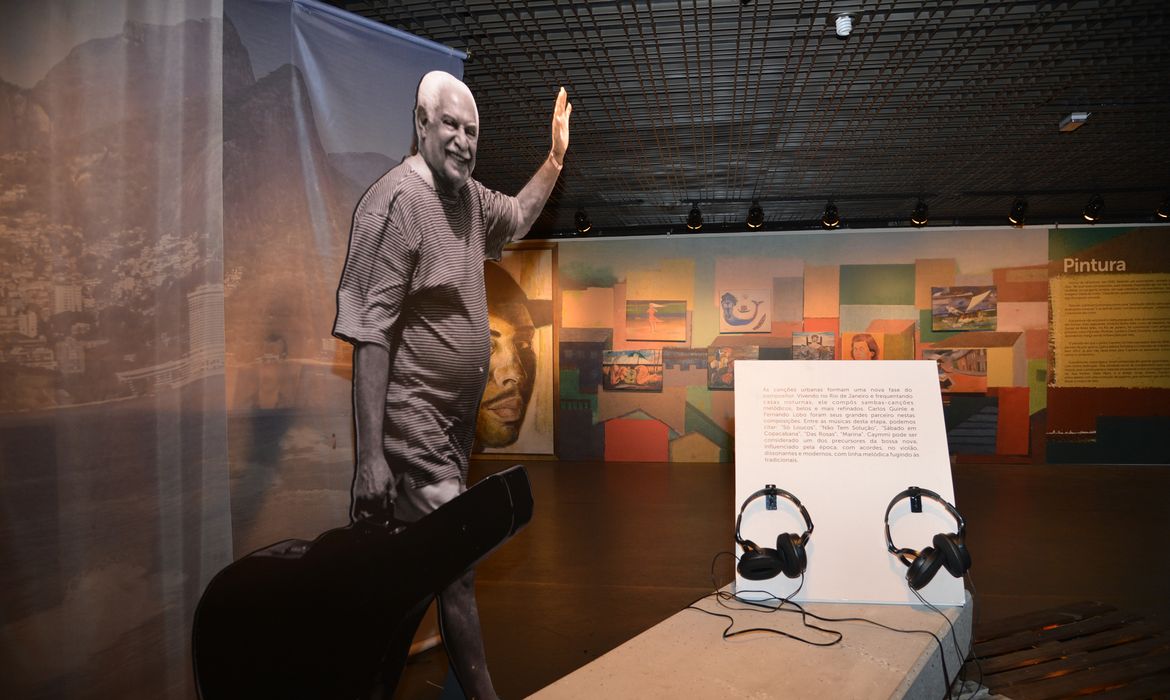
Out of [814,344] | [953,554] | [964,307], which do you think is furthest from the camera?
[814,344]

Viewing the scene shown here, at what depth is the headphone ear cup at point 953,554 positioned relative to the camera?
2457 millimetres

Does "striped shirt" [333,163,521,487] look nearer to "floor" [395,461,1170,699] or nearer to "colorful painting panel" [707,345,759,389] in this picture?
"floor" [395,461,1170,699]

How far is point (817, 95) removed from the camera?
15.4ft

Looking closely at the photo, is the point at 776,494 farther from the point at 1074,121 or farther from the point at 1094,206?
the point at 1094,206

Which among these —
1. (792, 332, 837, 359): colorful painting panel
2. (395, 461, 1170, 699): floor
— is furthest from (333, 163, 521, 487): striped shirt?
(792, 332, 837, 359): colorful painting panel

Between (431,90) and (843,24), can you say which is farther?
(843,24)

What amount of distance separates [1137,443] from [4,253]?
10.9m

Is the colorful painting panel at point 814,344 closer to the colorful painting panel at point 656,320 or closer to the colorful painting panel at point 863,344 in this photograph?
the colorful painting panel at point 863,344

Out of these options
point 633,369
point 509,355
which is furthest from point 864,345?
point 509,355

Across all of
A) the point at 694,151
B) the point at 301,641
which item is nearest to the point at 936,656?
the point at 301,641

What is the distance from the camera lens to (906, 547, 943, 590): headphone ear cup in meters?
2.50

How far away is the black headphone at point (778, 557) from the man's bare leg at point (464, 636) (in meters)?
1.04

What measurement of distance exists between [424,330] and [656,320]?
6823mm

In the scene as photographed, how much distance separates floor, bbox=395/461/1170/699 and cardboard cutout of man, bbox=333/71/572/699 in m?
1.23
